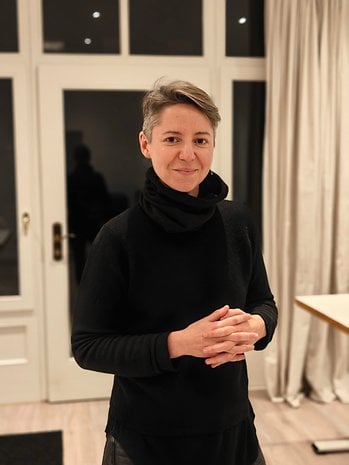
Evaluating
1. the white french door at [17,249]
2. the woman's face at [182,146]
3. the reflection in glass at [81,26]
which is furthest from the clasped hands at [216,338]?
the reflection in glass at [81,26]

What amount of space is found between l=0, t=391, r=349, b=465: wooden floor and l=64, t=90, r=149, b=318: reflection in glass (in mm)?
697

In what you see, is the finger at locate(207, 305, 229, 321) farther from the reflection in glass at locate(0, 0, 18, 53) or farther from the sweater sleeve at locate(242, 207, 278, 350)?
the reflection in glass at locate(0, 0, 18, 53)

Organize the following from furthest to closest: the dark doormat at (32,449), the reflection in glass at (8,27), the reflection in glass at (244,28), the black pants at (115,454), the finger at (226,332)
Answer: the reflection in glass at (244,28), the reflection in glass at (8,27), the dark doormat at (32,449), the black pants at (115,454), the finger at (226,332)

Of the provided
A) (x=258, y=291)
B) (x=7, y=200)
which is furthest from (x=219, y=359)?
(x=7, y=200)

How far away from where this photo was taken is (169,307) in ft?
3.36

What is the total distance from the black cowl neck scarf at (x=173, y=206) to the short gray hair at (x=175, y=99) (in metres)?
0.11

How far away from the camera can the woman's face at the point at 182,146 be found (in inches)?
39.6

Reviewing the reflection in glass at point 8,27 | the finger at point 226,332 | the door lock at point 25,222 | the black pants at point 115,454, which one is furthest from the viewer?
the door lock at point 25,222

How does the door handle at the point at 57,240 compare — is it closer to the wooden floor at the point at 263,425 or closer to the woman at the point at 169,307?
the wooden floor at the point at 263,425

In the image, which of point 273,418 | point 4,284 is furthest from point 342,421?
point 4,284

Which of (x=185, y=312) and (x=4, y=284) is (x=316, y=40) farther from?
(x=185, y=312)

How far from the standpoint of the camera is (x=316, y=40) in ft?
10.7

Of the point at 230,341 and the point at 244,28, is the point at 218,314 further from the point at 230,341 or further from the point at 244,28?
the point at 244,28

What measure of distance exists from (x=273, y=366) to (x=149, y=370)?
2.65 metres
